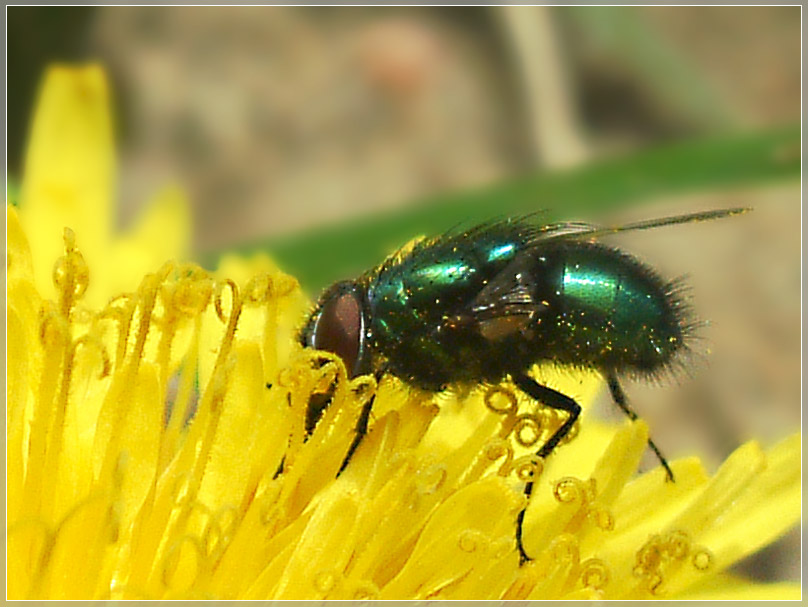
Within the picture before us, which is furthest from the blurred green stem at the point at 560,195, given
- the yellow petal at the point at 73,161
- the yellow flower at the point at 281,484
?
the yellow flower at the point at 281,484

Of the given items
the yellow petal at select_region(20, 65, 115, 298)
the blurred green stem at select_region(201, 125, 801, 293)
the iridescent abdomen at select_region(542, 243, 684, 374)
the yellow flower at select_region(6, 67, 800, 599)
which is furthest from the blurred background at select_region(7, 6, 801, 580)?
the iridescent abdomen at select_region(542, 243, 684, 374)

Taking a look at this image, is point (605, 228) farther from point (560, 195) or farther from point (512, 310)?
point (560, 195)

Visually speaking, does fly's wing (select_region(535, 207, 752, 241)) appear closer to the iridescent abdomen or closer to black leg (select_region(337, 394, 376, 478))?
the iridescent abdomen

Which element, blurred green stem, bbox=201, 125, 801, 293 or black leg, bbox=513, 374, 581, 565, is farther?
blurred green stem, bbox=201, 125, 801, 293

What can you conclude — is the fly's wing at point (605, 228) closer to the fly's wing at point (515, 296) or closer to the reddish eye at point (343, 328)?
the fly's wing at point (515, 296)

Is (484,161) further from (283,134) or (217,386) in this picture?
(217,386)

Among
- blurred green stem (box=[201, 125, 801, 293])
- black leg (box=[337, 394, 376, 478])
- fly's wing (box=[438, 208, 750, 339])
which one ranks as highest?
fly's wing (box=[438, 208, 750, 339])
